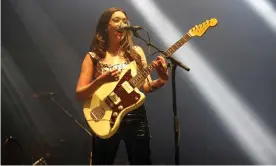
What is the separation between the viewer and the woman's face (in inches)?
100

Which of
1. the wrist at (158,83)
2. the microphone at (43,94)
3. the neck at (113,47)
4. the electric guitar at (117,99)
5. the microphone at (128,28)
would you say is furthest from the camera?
the microphone at (43,94)

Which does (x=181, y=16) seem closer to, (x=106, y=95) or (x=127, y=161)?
(x=106, y=95)

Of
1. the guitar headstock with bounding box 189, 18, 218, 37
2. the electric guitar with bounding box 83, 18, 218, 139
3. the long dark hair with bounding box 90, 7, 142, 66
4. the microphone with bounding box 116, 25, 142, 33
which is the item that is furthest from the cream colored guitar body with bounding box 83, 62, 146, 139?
the guitar headstock with bounding box 189, 18, 218, 37

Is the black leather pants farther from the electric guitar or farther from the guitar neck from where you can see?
the guitar neck

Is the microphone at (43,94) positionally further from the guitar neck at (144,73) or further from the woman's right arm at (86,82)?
the guitar neck at (144,73)

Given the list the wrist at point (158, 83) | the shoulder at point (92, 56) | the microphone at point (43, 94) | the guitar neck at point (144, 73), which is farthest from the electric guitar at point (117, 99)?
the microphone at point (43, 94)

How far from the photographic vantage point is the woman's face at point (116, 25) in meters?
2.55

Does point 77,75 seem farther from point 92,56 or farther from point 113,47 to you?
point 113,47

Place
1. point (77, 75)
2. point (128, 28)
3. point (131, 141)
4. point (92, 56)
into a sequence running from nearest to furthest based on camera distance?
point (128, 28)
point (131, 141)
point (92, 56)
point (77, 75)

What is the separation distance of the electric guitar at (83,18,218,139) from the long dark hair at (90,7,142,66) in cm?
14

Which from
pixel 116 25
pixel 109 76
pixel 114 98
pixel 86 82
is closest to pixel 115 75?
pixel 109 76

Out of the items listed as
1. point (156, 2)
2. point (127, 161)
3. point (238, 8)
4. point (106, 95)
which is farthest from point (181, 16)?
point (127, 161)

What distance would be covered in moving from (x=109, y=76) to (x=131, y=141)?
457 millimetres

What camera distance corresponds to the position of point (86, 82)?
2.51 meters
